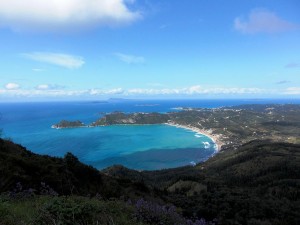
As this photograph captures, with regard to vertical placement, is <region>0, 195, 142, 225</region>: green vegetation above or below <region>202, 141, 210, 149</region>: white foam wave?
above

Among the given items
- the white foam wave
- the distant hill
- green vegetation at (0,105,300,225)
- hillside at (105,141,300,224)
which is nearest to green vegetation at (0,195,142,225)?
green vegetation at (0,105,300,225)

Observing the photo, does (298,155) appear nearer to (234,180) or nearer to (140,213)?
(234,180)

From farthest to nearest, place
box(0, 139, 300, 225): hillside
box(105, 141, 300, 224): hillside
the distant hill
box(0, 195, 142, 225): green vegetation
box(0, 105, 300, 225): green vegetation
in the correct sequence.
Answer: box(105, 141, 300, 224): hillside, the distant hill, box(0, 139, 300, 225): hillside, box(0, 105, 300, 225): green vegetation, box(0, 195, 142, 225): green vegetation

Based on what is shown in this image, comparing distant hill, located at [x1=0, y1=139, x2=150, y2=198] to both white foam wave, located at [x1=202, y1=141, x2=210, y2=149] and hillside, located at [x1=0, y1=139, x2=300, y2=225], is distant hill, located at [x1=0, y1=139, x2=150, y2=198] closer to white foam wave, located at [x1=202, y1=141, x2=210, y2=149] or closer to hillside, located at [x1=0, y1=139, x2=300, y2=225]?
hillside, located at [x1=0, y1=139, x2=300, y2=225]

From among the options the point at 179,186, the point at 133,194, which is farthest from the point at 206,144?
the point at 133,194

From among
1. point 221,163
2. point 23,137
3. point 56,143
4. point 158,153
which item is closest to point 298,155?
point 221,163

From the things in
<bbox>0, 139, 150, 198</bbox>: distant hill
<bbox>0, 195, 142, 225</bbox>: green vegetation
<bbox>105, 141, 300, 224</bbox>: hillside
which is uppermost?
<bbox>0, 195, 142, 225</bbox>: green vegetation

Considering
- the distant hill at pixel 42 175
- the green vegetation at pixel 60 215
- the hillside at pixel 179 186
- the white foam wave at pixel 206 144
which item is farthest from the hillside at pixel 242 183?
the white foam wave at pixel 206 144

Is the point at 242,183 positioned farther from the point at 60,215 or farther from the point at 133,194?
the point at 60,215

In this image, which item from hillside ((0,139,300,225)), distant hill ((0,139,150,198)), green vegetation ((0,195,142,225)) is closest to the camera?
green vegetation ((0,195,142,225))

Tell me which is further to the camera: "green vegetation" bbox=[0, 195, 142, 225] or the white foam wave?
the white foam wave

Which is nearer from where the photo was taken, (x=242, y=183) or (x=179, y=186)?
(x=179, y=186)

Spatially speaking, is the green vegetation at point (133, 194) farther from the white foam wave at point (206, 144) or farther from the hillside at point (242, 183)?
the white foam wave at point (206, 144)
